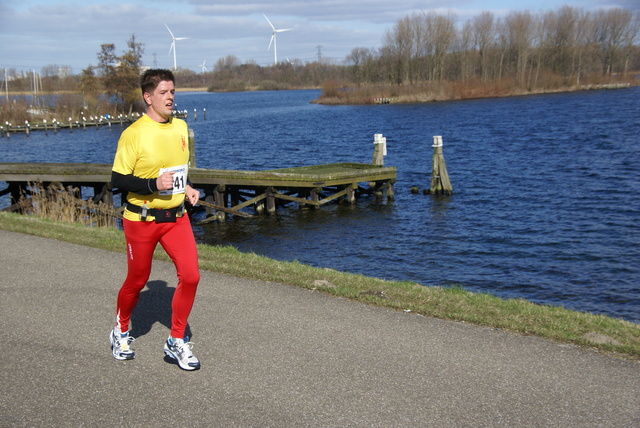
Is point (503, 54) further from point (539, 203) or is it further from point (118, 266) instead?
point (118, 266)

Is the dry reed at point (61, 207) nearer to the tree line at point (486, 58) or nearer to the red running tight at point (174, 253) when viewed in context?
the red running tight at point (174, 253)

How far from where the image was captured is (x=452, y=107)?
86000 millimetres

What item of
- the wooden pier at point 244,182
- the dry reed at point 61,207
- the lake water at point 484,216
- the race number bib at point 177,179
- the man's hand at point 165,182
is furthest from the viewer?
the wooden pier at point 244,182

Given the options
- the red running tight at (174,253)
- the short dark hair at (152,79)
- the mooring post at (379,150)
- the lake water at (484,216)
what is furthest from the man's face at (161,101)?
the mooring post at (379,150)

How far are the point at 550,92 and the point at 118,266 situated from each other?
109m

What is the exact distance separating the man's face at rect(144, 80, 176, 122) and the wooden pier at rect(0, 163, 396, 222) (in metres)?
13.4

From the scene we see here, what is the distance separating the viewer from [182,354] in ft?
18.3

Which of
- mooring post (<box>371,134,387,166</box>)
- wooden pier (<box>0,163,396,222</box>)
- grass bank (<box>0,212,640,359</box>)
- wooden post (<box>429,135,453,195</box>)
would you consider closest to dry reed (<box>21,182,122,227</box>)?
wooden pier (<box>0,163,396,222</box>)

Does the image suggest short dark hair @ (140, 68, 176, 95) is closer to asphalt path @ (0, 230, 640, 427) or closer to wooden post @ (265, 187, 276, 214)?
asphalt path @ (0, 230, 640, 427)

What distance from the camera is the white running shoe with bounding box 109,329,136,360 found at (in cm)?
575

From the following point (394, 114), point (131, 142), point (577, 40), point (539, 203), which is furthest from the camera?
point (577, 40)

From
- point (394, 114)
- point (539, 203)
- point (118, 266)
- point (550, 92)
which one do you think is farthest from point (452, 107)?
point (118, 266)

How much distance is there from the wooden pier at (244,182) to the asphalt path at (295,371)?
36.8 ft

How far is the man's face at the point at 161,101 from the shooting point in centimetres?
534
